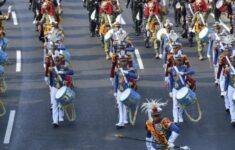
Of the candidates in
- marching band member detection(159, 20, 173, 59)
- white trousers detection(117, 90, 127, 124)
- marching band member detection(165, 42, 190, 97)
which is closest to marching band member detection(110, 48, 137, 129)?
white trousers detection(117, 90, 127, 124)

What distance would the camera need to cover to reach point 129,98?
26797 mm

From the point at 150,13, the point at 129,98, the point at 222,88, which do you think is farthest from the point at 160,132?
the point at 150,13

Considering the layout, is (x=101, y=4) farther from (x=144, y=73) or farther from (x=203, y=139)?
(x=203, y=139)

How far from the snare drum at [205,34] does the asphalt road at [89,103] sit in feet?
3.92

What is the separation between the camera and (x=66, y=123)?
28.6 m

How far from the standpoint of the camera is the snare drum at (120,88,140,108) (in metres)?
26.8

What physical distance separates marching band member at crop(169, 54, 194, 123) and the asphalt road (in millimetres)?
520

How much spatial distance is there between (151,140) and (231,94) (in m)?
6.27

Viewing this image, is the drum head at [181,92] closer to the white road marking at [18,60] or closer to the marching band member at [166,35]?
the marching band member at [166,35]

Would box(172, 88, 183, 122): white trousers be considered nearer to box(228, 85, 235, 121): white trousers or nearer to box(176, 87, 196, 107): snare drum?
box(176, 87, 196, 107): snare drum

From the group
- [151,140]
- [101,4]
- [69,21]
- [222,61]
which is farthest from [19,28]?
[151,140]

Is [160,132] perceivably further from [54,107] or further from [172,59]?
[54,107]

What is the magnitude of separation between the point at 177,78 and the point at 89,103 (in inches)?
168

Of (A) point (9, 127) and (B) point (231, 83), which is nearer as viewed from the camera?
(B) point (231, 83)
